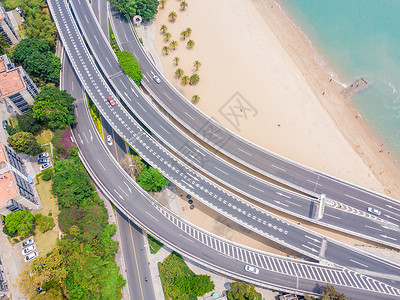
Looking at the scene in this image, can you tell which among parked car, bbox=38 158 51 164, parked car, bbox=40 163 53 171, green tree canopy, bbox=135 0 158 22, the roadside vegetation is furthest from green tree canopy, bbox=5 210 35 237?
green tree canopy, bbox=135 0 158 22

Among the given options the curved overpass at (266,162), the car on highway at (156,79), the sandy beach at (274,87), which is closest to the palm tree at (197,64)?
the sandy beach at (274,87)

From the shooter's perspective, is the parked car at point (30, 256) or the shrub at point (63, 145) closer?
the parked car at point (30, 256)

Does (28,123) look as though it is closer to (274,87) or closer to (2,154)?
(2,154)

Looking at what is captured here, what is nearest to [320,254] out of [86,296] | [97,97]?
[86,296]

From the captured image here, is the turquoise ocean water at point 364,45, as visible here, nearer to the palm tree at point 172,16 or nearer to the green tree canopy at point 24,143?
the palm tree at point 172,16

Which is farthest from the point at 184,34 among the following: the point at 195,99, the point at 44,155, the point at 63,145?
the point at 44,155
